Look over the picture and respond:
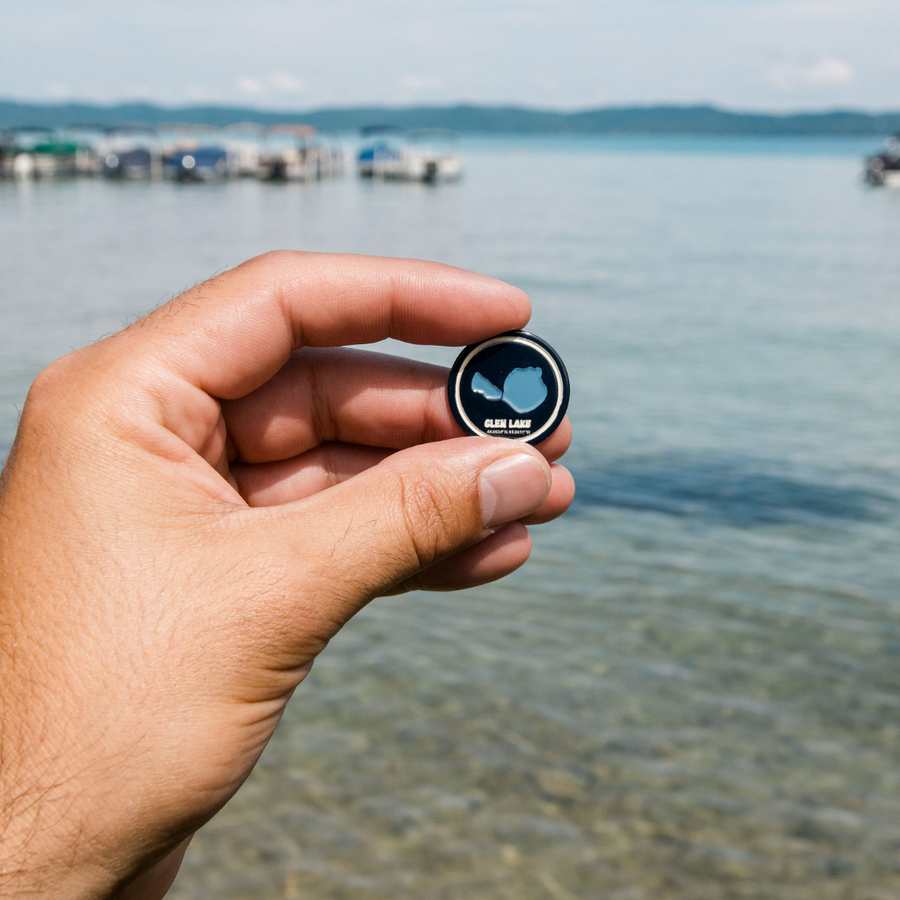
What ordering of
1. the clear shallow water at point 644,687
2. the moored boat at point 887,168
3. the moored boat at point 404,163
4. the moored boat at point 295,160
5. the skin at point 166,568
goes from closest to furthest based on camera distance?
the skin at point 166,568, the clear shallow water at point 644,687, the moored boat at point 887,168, the moored boat at point 295,160, the moored boat at point 404,163

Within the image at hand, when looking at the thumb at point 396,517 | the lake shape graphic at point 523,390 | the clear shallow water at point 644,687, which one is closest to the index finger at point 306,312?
the lake shape graphic at point 523,390

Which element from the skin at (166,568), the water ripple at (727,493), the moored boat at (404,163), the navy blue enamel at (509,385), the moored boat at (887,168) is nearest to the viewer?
the skin at (166,568)

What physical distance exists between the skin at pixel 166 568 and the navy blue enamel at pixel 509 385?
1.47ft

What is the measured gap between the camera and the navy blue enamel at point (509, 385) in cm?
318

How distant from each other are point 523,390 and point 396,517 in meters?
0.88

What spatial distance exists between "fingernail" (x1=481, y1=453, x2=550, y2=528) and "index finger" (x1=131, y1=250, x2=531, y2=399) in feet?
1.97

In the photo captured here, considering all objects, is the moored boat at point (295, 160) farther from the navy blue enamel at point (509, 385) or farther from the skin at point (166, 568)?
the skin at point (166, 568)

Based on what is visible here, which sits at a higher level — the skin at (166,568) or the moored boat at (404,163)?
the moored boat at (404,163)

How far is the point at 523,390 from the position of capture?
10.4 ft

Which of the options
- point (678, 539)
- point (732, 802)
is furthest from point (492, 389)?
point (678, 539)

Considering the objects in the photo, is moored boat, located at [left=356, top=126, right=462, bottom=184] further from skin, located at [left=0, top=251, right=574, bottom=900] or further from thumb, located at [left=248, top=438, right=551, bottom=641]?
thumb, located at [left=248, top=438, right=551, bottom=641]

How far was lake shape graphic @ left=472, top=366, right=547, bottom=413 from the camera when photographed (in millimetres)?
3178

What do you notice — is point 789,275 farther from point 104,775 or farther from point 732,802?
point 104,775

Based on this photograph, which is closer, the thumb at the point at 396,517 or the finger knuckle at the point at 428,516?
the thumb at the point at 396,517
